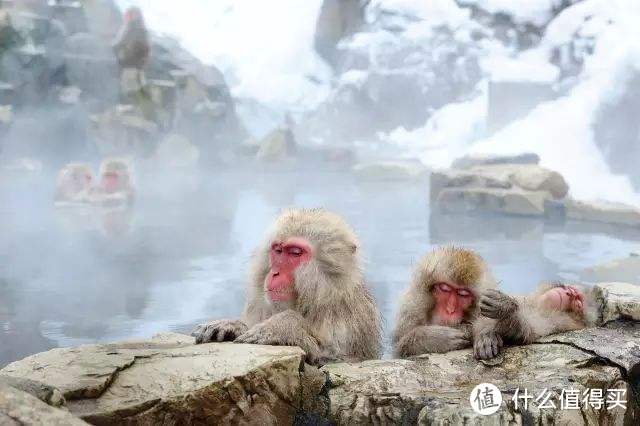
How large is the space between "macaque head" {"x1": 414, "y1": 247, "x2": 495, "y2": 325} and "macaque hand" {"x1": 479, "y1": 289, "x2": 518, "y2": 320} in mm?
298

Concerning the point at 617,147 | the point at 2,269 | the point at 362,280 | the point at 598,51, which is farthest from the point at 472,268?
the point at 598,51

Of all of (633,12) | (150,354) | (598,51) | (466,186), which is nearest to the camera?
(150,354)

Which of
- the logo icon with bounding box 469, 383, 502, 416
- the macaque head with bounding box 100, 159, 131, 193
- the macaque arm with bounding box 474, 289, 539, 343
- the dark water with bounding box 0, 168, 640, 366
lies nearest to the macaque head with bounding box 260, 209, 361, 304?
the macaque arm with bounding box 474, 289, 539, 343

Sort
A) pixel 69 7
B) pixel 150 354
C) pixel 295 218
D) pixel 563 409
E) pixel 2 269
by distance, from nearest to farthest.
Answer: pixel 563 409 < pixel 150 354 < pixel 295 218 < pixel 2 269 < pixel 69 7

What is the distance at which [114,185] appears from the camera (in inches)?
391

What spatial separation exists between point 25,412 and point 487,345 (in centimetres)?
151

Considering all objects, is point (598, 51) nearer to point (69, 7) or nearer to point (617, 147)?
point (617, 147)

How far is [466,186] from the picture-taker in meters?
9.27

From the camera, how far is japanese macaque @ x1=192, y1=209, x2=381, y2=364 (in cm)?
272

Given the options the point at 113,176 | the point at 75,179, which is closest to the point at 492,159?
the point at 113,176

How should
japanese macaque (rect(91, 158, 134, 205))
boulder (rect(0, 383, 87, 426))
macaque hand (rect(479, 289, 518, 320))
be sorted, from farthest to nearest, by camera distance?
japanese macaque (rect(91, 158, 134, 205))
macaque hand (rect(479, 289, 518, 320))
boulder (rect(0, 383, 87, 426))

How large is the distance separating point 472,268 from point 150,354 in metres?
1.17

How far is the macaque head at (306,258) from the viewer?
276 centimetres

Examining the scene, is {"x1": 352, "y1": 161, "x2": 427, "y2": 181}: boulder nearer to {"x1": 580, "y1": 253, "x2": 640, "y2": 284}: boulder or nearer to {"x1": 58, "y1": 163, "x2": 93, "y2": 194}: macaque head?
{"x1": 58, "y1": 163, "x2": 93, "y2": 194}: macaque head
